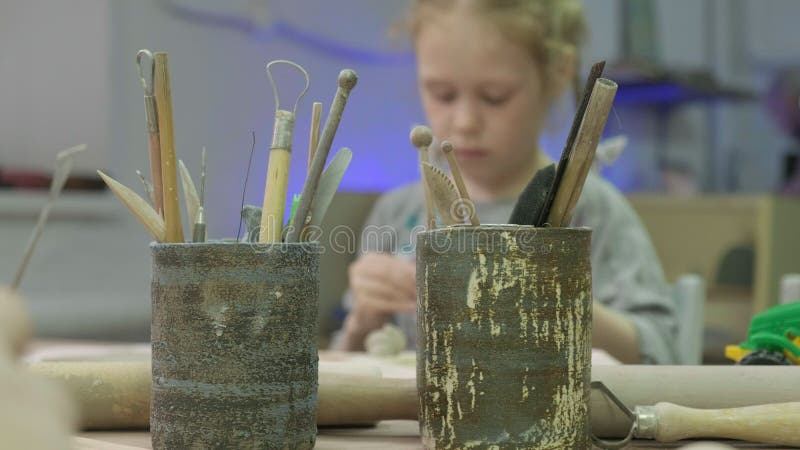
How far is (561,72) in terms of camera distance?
119 cm

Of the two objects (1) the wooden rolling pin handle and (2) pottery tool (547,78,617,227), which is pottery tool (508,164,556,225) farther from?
(1) the wooden rolling pin handle

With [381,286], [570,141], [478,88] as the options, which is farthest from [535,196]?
[478,88]

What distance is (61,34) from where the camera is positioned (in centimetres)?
157

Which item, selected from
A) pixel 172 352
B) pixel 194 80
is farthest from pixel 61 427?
pixel 194 80

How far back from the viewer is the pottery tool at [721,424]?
0.39 meters

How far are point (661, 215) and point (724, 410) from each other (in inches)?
83.0

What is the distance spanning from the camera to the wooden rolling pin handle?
389mm

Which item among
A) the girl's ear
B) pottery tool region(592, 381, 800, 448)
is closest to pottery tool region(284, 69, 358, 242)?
pottery tool region(592, 381, 800, 448)

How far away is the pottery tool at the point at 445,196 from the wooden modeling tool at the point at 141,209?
0.12 metres

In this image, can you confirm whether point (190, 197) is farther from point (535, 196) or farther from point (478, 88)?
point (478, 88)

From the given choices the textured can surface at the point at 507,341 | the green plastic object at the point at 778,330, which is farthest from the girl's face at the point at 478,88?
the textured can surface at the point at 507,341

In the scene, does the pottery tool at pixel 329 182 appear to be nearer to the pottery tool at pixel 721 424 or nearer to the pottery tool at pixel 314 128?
the pottery tool at pixel 314 128

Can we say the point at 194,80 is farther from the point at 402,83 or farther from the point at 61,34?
the point at 402,83

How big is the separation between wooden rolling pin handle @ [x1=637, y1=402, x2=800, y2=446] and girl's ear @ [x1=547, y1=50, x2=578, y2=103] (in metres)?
0.83
